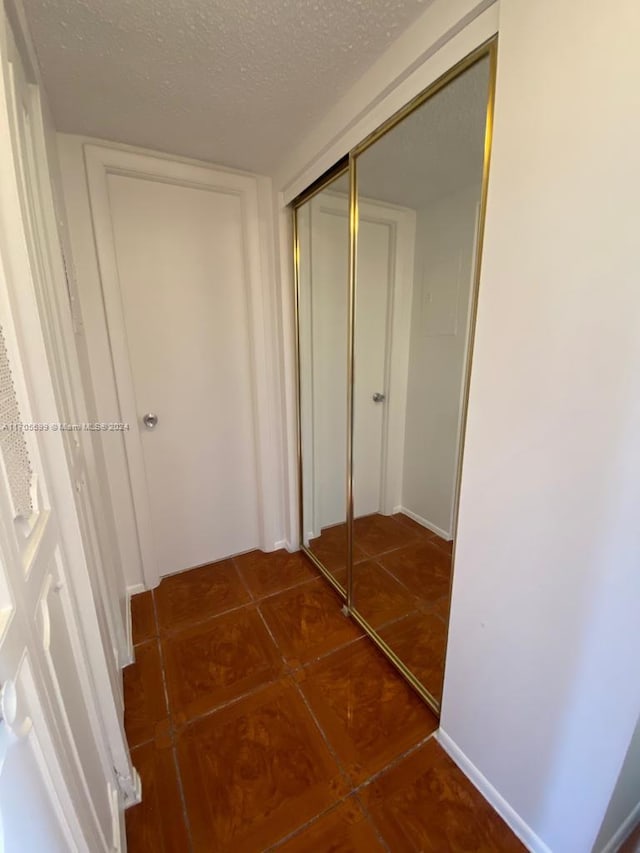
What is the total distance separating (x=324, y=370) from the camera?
7.09 ft

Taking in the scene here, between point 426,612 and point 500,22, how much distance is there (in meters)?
2.12

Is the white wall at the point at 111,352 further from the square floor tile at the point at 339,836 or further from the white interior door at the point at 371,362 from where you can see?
the square floor tile at the point at 339,836

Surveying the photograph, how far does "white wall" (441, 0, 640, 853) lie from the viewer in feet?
2.18

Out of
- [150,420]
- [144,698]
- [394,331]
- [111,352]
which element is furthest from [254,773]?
[394,331]

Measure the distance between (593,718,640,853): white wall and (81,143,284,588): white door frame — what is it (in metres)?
1.84

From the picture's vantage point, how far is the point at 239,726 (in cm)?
131

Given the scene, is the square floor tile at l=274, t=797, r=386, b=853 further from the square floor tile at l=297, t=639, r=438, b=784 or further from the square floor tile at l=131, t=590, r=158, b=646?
the square floor tile at l=131, t=590, r=158, b=646

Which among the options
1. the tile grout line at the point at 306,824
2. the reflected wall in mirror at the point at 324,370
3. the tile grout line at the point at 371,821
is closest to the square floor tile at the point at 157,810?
the tile grout line at the point at 306,824

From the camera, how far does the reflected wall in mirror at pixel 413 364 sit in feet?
4.72

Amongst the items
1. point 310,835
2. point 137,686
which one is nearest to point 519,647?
point 310,835

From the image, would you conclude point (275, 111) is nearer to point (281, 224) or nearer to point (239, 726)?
Result: point (281, 224)

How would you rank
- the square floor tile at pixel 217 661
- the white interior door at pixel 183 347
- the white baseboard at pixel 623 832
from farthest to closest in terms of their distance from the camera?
the white interior door at pixel 183 347 → the square floor tile at pixel 217 661 → the white baseboard at pixel 623 832

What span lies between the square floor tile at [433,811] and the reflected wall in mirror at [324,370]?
2.94 feet

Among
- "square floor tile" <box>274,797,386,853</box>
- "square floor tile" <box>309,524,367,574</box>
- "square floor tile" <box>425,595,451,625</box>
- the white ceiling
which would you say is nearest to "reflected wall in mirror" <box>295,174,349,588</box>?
"square floor tile" <box>309,524,367,574</box>
